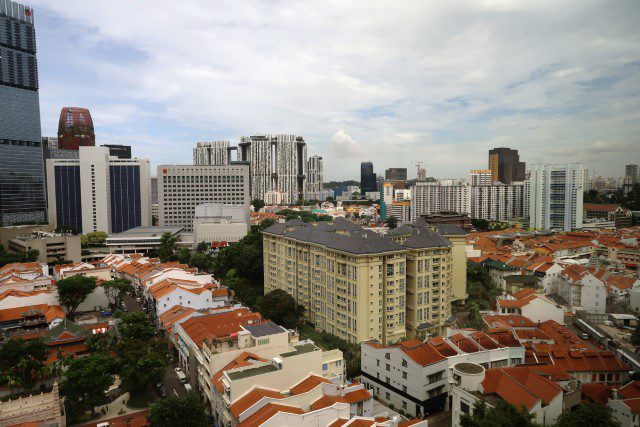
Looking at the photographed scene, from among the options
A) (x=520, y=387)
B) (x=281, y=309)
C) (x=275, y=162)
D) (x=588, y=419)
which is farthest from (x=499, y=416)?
(x=275, y=162)

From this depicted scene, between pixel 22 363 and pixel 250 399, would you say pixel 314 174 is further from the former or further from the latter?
pixel 250 399

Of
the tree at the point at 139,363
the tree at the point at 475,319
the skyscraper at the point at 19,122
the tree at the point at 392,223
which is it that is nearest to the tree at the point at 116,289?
the tree at the point at 139,363

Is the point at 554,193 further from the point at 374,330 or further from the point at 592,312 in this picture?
the point at 374,330

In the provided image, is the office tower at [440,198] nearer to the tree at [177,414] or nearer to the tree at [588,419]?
the tree at [588,419]

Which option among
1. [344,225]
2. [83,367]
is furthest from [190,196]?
[83,367]

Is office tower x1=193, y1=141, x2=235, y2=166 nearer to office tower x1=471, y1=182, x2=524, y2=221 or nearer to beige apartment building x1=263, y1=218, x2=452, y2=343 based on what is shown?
office tower x1=471, y1=182, x2=524, y2=221

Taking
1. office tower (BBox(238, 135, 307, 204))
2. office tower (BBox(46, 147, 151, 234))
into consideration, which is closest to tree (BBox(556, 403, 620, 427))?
office tower (BBox(46, 147, 151, 234))
